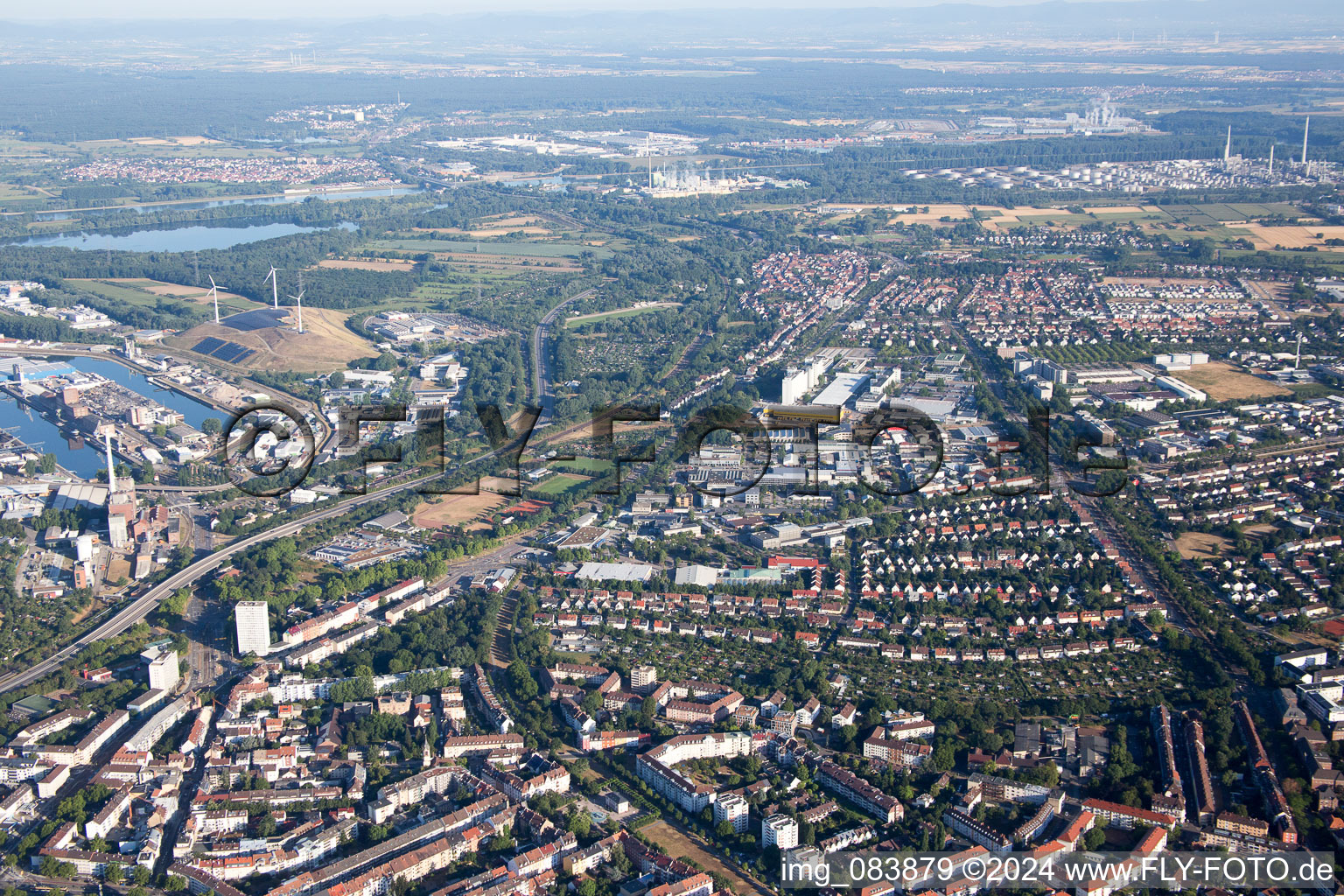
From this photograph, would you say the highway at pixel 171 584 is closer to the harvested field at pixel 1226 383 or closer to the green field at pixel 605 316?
the green field at pixel 605 316

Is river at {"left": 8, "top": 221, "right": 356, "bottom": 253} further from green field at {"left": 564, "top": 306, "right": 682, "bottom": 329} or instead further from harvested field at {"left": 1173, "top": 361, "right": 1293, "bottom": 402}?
harvested field at {"left": 1173, "top": 361, "right": 1293, "bottom": 402}

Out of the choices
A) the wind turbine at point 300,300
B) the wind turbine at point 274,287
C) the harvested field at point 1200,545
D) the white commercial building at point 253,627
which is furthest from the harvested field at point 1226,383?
the wind turbine at point 274,287

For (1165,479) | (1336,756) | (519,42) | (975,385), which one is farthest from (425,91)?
(1336,756)

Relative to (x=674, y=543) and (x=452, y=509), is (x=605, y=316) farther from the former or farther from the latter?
(x=674, y=543)

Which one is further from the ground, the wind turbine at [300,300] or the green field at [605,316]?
the wind turbine at [300,300]

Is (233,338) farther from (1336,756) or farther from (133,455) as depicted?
(1336,756)

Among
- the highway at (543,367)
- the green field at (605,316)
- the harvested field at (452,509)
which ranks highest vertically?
the green field at (605,316)
